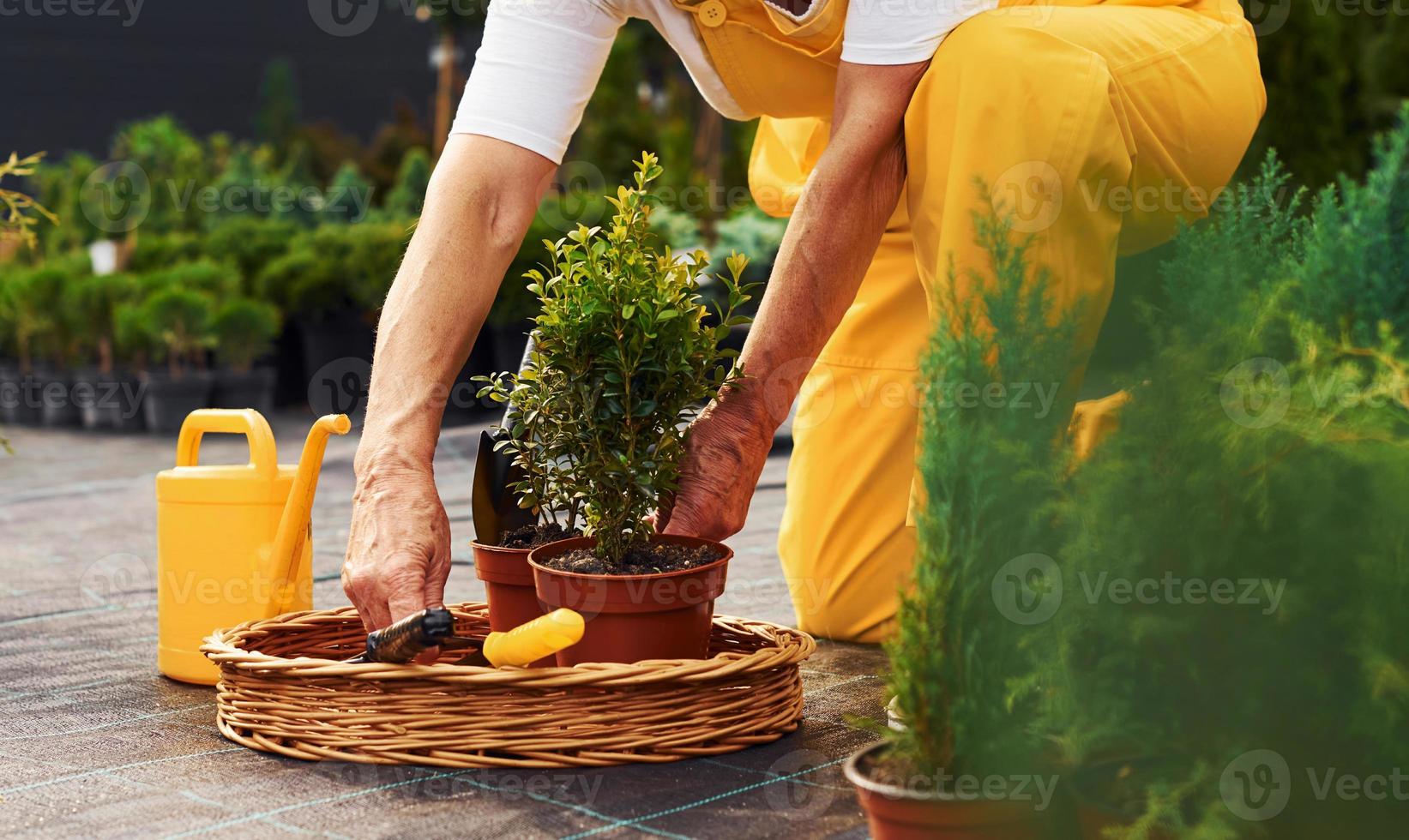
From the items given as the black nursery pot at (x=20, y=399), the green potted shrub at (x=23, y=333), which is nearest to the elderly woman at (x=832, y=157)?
the green potted shrub at (x=23, y=333)

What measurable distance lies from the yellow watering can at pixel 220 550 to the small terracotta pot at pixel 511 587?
1.09ft

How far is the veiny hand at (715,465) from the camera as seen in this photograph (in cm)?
178

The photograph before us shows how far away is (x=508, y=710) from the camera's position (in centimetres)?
156

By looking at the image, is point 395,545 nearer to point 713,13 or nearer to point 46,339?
point 713,13

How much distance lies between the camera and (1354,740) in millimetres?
1062

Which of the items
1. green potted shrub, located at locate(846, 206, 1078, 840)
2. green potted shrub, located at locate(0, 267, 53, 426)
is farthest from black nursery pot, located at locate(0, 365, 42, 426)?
green potted shrub, located at locate(846, 206, 1078, 840)

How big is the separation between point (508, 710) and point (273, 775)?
0.28 metres

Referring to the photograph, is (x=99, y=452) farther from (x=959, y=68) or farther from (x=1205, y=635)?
(x=1205, y=635)

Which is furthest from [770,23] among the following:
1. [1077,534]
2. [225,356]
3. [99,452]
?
[225,356]

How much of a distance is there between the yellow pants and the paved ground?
20cm

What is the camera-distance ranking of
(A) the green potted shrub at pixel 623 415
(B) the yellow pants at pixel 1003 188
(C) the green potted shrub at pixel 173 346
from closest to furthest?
(A) the green potted shrub at pixel 623 415 < (B) the yellow pants at pixel 1003 188 < (C) the green potted shrub at pixel 173 346

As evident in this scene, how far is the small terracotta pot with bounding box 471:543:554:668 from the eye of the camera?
1.80m

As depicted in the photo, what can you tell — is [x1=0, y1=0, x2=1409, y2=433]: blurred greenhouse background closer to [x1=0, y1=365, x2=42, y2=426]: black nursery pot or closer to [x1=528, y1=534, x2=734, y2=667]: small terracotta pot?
[x1=0, y1=365, x2=42, y2=426]: black nursery pot

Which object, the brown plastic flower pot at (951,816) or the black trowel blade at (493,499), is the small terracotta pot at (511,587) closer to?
the black trowel blade at (493,499)
